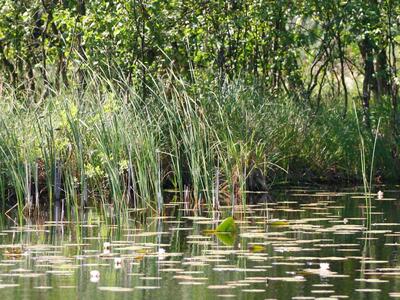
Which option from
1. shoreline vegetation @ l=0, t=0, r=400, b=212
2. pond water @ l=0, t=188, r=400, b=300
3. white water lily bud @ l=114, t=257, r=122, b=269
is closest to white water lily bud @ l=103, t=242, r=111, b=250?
pond water @ l=0, t=188, r=400, b=300

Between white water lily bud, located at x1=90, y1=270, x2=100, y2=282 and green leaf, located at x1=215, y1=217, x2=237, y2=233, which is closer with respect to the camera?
white water lily bud, located at x1=90, y1=270, x2=100, y2=282

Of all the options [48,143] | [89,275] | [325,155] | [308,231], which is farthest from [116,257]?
[325,155]

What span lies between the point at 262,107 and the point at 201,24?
2.24 meters

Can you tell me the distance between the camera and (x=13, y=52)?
19531 millimetres

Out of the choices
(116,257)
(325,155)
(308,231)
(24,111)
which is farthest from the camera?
(325,155)

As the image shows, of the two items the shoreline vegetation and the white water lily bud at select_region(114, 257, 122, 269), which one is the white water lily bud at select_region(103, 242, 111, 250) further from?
the shoreline vegetation

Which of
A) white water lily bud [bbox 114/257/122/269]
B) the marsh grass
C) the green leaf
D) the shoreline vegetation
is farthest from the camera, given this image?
the shoreline vegetation

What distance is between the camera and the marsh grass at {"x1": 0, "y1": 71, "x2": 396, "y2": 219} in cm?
1209

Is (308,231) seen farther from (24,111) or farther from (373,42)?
(373,42)

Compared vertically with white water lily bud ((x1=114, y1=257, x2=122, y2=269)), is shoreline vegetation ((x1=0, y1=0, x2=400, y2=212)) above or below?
above

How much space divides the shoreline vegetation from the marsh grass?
0.10ft

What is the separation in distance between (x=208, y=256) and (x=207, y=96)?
6.56 metres

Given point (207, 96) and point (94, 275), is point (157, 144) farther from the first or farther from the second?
point (94, 275)

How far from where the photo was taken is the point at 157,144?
13.8m
